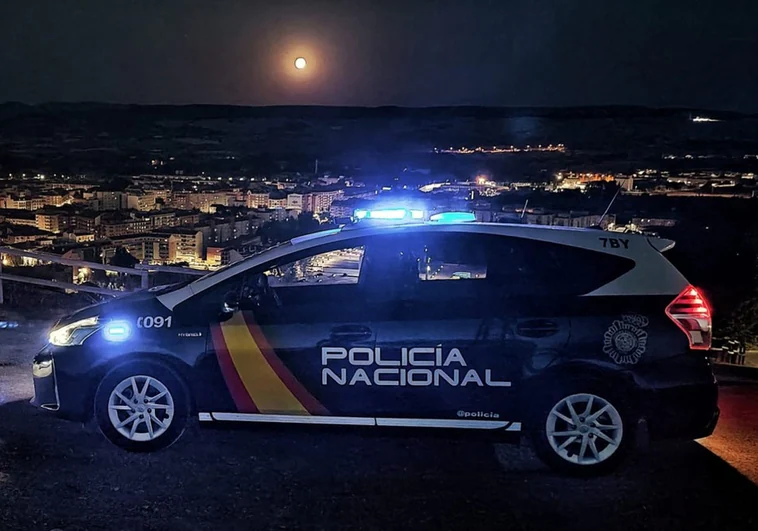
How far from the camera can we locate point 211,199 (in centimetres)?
1573

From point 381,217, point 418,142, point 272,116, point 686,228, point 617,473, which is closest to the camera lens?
point 617,473

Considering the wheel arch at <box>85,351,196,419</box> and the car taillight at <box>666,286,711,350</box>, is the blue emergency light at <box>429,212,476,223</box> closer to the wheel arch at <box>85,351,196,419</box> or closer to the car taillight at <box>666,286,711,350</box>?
the car taillight at <box>666,286,711,350</box>

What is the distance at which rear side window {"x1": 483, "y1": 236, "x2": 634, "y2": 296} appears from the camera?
503 centimetres

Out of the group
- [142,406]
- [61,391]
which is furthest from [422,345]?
[61,391]

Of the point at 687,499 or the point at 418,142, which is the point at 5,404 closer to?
the point at 687,499

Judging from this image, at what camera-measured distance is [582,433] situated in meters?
4.95

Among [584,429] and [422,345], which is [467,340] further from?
[584,429]

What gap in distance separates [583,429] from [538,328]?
2.30ft

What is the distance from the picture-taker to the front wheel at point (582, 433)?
4898mm

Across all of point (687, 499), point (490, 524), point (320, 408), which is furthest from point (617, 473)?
point (320, 408)

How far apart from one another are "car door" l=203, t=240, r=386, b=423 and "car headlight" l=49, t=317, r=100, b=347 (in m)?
0.89

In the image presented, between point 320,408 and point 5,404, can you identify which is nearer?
point 320,408

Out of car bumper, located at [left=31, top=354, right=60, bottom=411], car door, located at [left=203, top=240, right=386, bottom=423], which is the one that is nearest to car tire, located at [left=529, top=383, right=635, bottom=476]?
car door, located at [left=203, top=240, right=386, bottom=423]

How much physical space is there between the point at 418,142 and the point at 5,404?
18.4 meters
